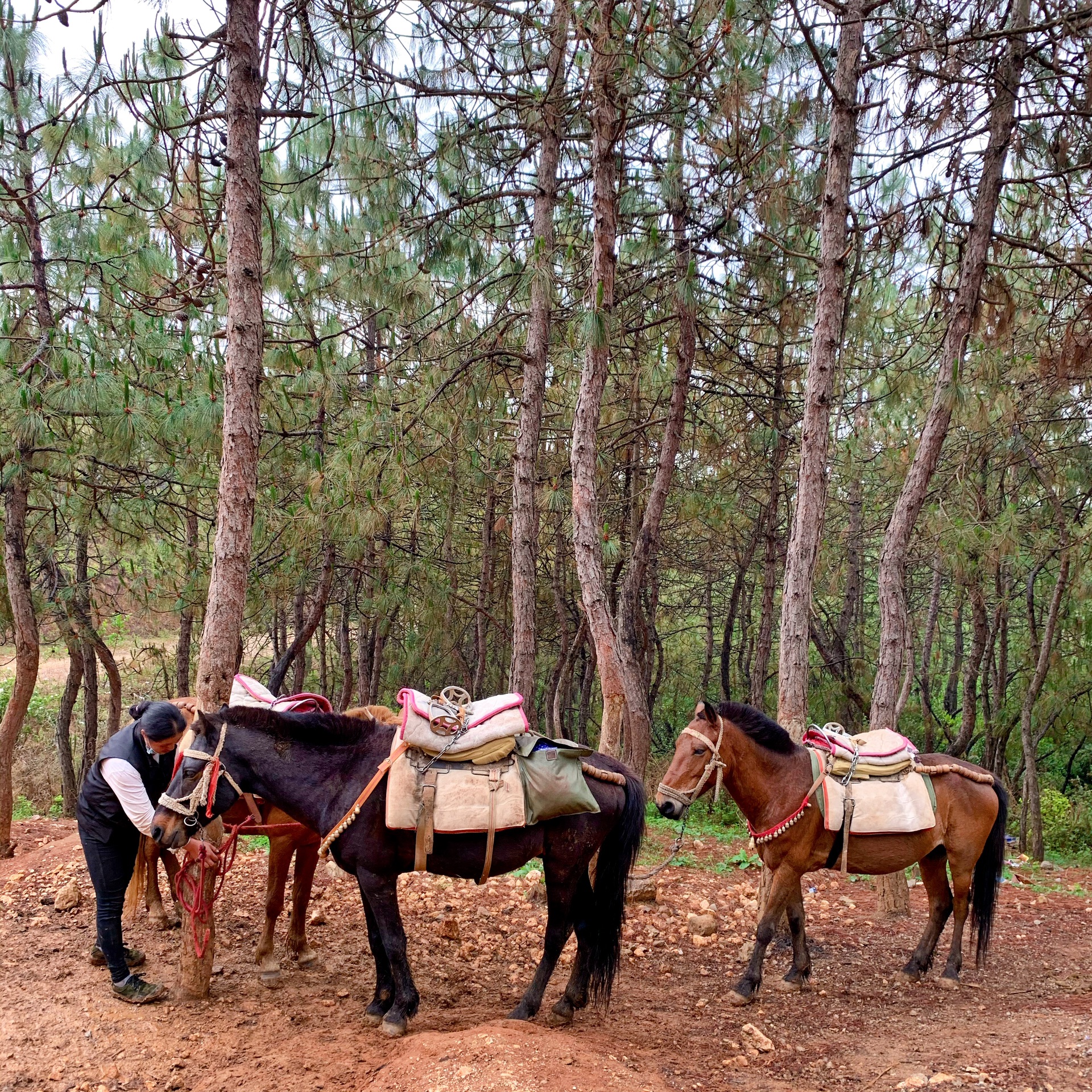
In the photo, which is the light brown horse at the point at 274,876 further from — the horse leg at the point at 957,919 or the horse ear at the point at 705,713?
the horse leg at the point at 957,919

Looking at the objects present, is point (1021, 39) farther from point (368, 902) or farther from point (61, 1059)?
point (61, 1059)

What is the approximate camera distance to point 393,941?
4.16m

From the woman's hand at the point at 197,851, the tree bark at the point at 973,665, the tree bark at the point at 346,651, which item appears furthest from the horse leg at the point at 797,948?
the tree bark at the point at 346,651

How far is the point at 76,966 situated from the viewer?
4.85 metres

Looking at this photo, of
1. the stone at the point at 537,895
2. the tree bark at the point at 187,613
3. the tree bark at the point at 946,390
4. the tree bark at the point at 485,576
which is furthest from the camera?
the tree bark at the point at 485,576

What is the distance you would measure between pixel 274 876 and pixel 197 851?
79 cm

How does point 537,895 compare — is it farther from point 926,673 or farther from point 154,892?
point 926,673

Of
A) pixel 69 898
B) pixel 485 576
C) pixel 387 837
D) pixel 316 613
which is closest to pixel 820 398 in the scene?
pixel 387 837

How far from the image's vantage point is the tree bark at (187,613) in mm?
9375

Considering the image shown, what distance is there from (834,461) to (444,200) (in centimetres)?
647

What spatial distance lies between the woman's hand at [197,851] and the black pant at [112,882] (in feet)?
1.85

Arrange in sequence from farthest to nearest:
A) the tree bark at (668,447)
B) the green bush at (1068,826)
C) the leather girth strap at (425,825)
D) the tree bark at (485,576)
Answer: the tree bark at (485,576) < the green bush at (1068,826) < the tree bark at (668,447) < the leather girth strap at (425,825)

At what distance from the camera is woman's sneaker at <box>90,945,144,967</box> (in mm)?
4879

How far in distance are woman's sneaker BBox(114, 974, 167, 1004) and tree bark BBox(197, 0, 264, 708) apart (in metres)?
1.45
